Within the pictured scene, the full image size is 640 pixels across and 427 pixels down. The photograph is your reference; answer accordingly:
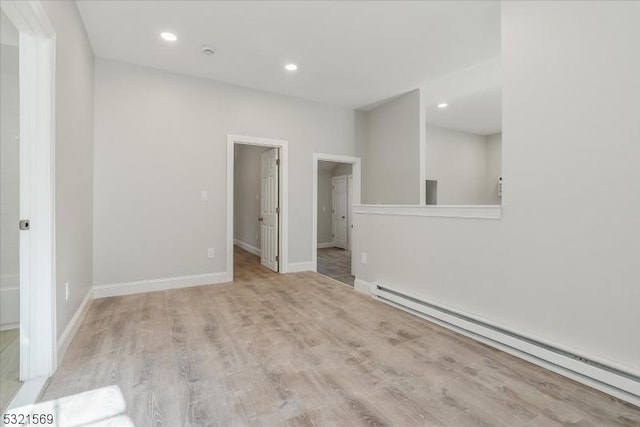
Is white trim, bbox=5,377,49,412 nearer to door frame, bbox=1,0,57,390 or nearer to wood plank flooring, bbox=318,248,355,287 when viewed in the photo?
door frame, bbox=1,0,57,390

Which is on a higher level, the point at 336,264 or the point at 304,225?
the point at 304,225

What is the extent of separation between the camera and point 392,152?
4.77 metres

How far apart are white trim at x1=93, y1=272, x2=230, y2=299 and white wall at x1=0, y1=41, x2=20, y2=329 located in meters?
0.84

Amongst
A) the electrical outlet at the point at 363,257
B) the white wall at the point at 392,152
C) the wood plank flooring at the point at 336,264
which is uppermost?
the white wall at the point at 392,152

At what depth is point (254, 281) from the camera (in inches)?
165

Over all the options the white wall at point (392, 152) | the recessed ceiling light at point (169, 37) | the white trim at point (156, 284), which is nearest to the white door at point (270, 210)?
the white trim at point (156, 284)

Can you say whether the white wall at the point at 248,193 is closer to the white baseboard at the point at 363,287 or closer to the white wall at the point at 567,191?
the white baseboard at the point at 363,287

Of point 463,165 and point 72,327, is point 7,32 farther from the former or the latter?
point 463,165

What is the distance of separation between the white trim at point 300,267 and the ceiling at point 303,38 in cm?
272

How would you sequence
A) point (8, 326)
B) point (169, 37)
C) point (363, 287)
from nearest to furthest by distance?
point (8, 326) < point (169, 37) < point (363, 287)

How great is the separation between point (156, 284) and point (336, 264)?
10.3 feet

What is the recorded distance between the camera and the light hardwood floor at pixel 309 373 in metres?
1.51

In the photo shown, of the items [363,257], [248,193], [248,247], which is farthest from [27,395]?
[248,193]

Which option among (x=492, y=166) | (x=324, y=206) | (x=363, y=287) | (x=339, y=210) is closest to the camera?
(x=363, y=287)
